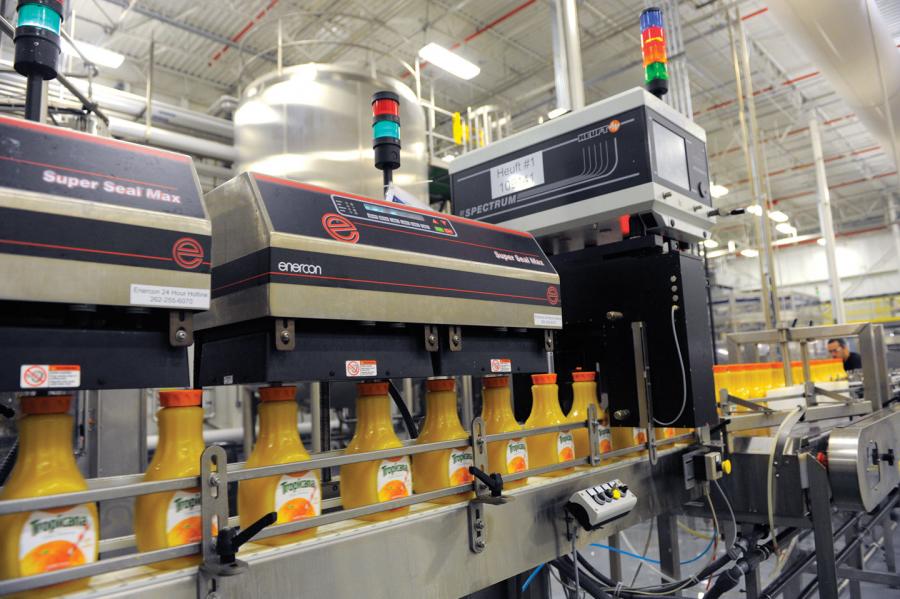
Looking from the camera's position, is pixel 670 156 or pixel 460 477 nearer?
pixel 460 477

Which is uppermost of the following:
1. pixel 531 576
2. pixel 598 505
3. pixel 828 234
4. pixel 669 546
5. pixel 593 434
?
pixel 828 234

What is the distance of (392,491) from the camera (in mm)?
855

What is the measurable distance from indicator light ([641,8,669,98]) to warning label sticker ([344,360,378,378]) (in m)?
0.95

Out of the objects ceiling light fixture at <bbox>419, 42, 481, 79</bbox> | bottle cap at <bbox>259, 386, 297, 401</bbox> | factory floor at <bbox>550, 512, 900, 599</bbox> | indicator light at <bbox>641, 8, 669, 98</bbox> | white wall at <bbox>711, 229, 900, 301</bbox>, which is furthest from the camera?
white wall at <bbox>711, 229, 900, 301</bbox>

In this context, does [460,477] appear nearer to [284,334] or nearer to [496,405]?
[496,405]

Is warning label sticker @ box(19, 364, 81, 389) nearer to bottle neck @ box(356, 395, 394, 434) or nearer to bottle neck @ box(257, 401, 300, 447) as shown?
bottle neck @ box(257, 401, 300, 447)

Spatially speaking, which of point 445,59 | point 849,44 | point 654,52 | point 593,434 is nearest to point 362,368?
point 593,434

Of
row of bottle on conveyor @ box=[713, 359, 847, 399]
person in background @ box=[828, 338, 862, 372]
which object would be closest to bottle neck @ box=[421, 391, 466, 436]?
row of bottle on conveyor @ box=[713, 359, 847, 399]

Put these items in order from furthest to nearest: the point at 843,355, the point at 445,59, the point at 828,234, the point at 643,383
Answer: the point at 828,234 < the point at 843,355 < the point at 445,59 < the point at 643,383

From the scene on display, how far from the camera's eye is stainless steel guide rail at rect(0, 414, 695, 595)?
0.53 metres

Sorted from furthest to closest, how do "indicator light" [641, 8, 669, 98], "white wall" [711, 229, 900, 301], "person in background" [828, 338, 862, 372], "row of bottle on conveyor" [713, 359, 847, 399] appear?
1. "white wall" [711, 229, 900, 301]
2. "person in background" [828, 338, 862, 372]
3. "row of bottle on conveyor" [713, 359, 847, 399]
4. "indicator light" [641, 8, 669, 98]

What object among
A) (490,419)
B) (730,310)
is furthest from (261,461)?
(730,310)

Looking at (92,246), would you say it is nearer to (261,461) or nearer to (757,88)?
(261,461)

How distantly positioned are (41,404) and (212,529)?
22 cm
